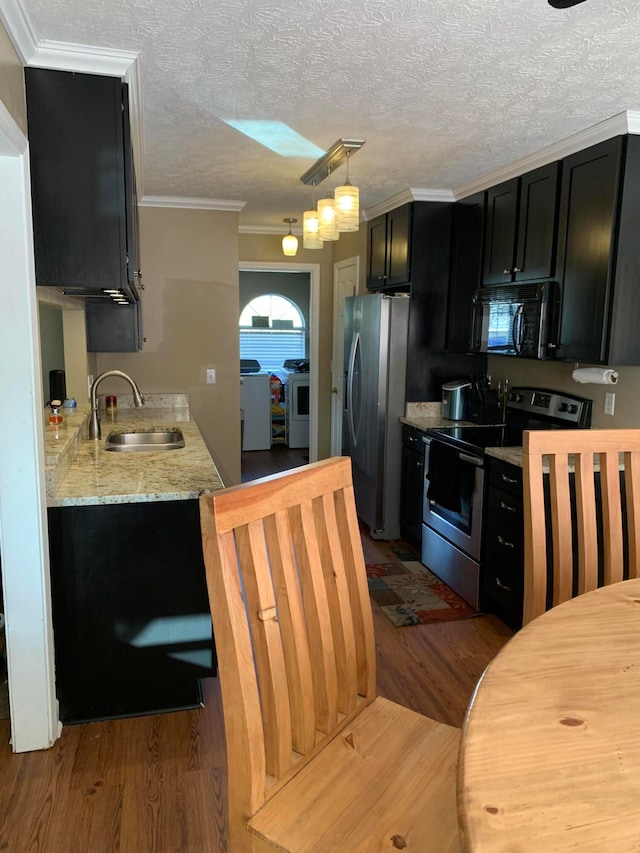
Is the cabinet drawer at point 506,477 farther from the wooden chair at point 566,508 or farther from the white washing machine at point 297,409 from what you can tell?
the white washing machine at point 297,409

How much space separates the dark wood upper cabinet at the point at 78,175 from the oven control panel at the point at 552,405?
2.42 meters

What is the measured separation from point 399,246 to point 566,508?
9.96 feet

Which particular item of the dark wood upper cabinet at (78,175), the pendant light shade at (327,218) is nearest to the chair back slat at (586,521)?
the dark wood upper cabinet at (78,175)

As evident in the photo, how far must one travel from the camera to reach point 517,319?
11.0 ft

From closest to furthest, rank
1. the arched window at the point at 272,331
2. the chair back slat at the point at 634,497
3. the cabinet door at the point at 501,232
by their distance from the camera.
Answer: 1. the chair back slat at the point at 634,497
2. the cabinet door at the point at 501,232
3. the arched window at the point at 272,331

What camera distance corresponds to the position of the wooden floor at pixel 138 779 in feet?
5.77

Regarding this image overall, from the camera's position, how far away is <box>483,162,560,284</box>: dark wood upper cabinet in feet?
10.3

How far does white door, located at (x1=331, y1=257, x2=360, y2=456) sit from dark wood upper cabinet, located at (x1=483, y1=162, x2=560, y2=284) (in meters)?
1.94

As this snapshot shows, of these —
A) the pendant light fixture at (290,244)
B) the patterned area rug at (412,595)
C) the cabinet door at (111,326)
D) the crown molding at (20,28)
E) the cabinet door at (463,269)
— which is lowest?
the patterned area rug at (412,595)

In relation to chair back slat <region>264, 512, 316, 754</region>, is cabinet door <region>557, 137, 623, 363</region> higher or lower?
higher

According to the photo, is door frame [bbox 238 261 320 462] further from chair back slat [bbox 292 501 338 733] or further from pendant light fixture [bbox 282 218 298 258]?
chair back slat [bbox 292 501 338 733]

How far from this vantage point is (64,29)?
1.88 meters

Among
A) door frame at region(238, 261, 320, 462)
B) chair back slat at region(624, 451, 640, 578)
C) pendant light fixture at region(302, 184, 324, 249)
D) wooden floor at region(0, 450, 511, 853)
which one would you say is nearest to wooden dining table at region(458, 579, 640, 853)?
chair back slat at region(624, 451, 640, 578)

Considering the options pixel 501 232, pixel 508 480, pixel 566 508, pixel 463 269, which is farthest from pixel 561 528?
pixel 463 269
